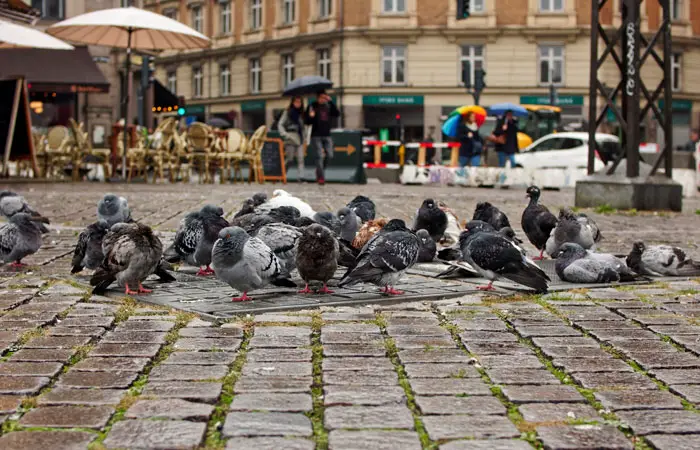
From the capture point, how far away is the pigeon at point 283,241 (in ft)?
21.8

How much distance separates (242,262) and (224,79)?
49841 millimetres

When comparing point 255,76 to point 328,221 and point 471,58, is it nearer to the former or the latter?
point 471,58

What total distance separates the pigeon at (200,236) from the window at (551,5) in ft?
134

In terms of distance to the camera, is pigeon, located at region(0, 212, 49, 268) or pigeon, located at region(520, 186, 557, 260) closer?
pigeon, located at region(0, 212, 49, 268)

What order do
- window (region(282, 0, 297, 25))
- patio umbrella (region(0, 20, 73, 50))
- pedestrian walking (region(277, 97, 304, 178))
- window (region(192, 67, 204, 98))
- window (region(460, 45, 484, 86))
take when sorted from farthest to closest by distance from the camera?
window (region(192, 67, 204, 98)) < window (region(282, 0, 297, 25)) < window (region(460, 45, 484, 86)) < pedestrian walking (region(277, 97, 304, 178)) < patio umbrella (region(0, 20, 73, 50))

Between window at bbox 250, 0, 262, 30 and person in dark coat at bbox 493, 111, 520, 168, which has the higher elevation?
window at bbox 250, 0, 262, 30

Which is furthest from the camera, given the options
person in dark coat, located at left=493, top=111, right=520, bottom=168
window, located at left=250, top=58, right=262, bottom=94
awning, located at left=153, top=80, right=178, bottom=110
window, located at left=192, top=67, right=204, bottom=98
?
window, located at left=192, top=67, right=204, bottom=98

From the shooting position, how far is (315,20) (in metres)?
48.7

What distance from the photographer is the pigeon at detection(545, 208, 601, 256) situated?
8.06 m

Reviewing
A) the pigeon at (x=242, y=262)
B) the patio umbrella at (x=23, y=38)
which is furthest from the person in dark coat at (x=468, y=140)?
the pigeon at (x=242, y=262)

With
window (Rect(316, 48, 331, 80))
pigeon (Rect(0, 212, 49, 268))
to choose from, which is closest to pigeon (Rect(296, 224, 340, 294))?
pigeon (Rect(0, 212, 49, 268))

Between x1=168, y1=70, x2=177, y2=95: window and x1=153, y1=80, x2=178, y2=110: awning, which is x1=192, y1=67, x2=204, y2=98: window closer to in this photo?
x1=168, y1=70, x2=177, y2=95: window

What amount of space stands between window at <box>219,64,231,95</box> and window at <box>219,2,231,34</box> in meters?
1.92

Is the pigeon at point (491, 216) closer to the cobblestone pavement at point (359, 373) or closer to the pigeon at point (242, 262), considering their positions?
the cobblestone pavement at point (359, 373)
